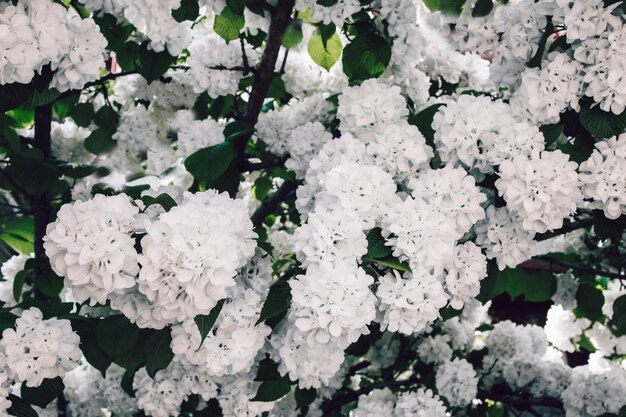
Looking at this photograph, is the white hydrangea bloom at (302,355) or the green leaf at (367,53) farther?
the green leaf at (367,53)

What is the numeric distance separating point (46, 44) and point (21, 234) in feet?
5.35

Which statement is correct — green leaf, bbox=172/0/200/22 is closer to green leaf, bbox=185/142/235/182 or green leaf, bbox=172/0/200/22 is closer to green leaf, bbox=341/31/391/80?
green leaf, bbox=185/142/235/182

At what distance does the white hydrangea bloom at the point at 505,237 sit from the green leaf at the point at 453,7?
0.79 m

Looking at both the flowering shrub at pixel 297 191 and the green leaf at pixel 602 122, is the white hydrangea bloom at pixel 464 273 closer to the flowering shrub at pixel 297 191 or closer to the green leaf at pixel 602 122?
the flowering shrub at pixel 297 191

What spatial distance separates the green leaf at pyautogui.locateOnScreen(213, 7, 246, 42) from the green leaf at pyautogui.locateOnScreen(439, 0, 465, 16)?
688 mm

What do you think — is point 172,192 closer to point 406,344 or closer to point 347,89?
point 347,89

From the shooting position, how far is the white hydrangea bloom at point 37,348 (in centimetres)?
184

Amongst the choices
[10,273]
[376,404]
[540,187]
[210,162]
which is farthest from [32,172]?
[540,187]

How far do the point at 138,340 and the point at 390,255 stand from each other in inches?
30.5

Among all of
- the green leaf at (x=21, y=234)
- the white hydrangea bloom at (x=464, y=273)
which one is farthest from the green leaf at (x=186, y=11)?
the green leaf at (x=21, y=234)

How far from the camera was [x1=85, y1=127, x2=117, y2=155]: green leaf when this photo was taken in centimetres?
302

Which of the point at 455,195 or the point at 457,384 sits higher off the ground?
the point at 455,195

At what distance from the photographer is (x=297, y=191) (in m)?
2.00

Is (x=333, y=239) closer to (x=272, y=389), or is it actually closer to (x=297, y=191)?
(x=297, y=191)
